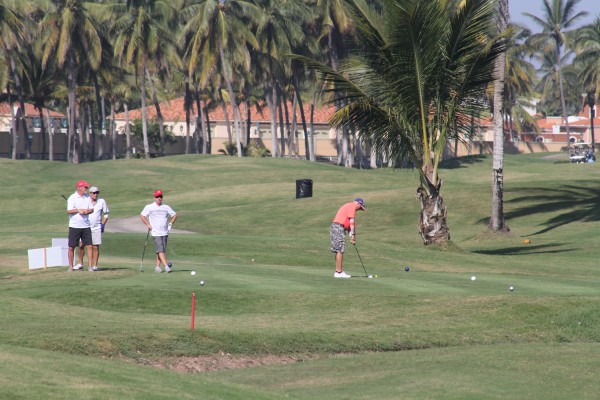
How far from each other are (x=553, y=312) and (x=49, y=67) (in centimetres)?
8547

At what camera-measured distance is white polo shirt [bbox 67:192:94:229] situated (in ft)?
77.6

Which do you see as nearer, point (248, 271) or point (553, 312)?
point (553, 312)

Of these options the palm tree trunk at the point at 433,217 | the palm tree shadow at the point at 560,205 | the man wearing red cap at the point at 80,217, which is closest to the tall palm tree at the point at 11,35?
the palm tree shadow at the point at 560,205

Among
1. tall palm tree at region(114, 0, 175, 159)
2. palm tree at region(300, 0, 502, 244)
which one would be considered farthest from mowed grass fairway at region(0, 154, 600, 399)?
tall palm tree at region(114, 0, 175, 159)

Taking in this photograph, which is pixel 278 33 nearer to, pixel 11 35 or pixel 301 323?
pixel 11 35

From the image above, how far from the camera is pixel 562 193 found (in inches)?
1975

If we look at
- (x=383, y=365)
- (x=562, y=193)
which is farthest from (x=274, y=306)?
(x=562, y=193)

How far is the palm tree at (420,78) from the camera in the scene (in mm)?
32344

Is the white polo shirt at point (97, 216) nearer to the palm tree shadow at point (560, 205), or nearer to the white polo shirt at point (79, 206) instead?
the white polo shirt at point (79, 206)

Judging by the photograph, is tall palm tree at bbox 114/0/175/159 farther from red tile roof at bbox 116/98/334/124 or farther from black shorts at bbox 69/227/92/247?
black shorts at bbox 69/227/92/247

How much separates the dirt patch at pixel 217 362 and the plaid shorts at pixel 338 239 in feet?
24.6

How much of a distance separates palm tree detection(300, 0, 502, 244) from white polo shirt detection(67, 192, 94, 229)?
1135 cm

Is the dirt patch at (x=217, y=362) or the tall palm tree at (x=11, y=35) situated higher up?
the tall palm tree at (x=11, y=35)

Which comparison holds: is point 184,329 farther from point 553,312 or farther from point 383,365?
point 553,312
